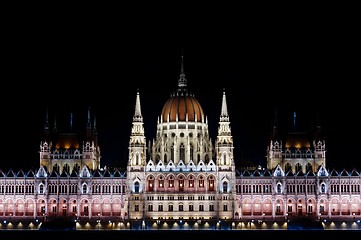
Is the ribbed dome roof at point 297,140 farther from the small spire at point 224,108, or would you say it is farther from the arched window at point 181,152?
the small spire at point 224,108

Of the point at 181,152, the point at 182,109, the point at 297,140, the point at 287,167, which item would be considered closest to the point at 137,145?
the point at 181,152

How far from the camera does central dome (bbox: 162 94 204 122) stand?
190 m

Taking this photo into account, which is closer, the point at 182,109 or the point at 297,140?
the point at 182,109

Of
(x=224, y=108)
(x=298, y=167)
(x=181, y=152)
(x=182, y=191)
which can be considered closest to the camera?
(x=182, y=191)

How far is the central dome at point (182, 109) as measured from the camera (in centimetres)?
19025

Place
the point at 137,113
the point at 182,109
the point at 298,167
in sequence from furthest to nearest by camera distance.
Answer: the point at 298,167 < the point at 182,109 < the point at 137,113

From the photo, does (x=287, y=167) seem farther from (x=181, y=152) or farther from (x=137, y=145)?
(x=137, y=145)

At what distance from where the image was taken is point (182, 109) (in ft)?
624

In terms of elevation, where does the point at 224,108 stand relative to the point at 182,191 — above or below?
above

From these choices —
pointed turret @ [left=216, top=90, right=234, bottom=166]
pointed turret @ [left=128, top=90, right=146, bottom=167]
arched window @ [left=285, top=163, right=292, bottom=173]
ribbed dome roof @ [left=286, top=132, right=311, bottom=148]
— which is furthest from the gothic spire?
ribbed dome roof @ [left=286, top=132, right=311, bottom=148]

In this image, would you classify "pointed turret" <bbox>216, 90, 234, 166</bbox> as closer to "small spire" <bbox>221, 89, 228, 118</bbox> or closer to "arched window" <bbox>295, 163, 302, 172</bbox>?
"small spire" <bbox>221, 89, 228, 118</bbox>

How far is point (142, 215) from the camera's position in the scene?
582 ft

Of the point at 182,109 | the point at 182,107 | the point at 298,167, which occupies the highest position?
the point at 182,107
